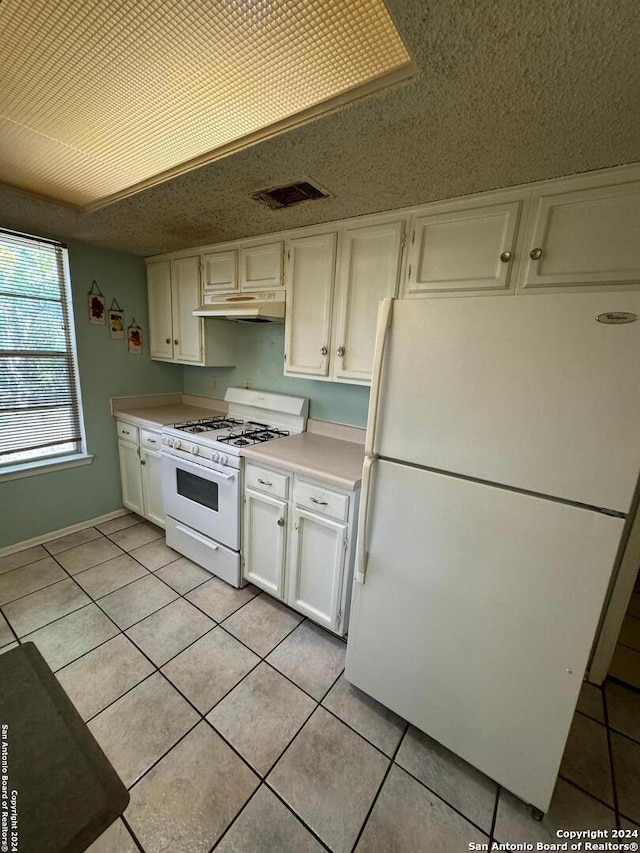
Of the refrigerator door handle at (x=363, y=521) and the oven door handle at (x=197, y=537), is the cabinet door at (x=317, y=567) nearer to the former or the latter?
the refrigerator door handle at (x=363, y=521)

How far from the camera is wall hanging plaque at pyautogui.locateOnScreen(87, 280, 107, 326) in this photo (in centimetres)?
270

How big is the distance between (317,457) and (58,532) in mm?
2303

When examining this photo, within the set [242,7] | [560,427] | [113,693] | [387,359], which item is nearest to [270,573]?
[113,693]

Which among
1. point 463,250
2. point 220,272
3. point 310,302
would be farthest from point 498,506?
point 220,272

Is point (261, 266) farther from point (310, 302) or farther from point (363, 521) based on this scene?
point (363, 521)

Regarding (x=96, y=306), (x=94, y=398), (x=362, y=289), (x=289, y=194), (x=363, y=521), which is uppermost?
(x=289, y=194)

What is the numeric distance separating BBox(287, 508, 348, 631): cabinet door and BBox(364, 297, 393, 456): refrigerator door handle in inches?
23.5

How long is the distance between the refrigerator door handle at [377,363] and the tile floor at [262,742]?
4.01ft

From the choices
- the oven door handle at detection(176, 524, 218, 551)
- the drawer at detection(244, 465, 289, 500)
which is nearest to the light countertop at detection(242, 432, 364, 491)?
the drawer at detection(244, 465, 289, 500)

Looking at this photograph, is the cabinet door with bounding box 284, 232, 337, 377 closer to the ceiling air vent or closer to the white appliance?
the ceiling air vent

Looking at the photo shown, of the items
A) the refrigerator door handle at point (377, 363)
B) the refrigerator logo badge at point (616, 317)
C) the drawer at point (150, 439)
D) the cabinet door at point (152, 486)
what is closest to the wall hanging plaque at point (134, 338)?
the drawer at point (150, 439)

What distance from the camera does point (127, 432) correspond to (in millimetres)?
2893

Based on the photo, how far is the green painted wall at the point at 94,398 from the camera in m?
2.54

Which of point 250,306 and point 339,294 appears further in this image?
point 250,306
